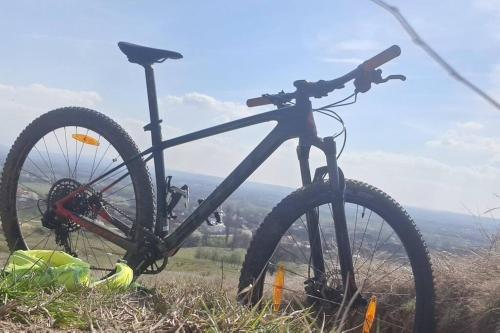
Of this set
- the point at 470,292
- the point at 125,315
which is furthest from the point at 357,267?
the point at 125,315

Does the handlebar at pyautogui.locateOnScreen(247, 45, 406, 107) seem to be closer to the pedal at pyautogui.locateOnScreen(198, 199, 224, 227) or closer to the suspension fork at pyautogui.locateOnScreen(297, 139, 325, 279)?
the suspension fork at pyautogui.locateOnScreen(297, 139, 325, 279)

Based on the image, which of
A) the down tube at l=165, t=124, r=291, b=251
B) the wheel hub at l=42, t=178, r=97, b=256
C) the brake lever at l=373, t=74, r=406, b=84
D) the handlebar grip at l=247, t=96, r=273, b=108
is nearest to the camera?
the brake lever at l=373, t=74, r=406, b=84

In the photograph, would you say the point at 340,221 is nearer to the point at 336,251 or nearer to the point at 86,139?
the point at 336,251

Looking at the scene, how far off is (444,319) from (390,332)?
380 millimetres

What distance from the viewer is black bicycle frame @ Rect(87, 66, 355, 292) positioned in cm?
319

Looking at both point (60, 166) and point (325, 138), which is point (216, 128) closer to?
point (325, 138)

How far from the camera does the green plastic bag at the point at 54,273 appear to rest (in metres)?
2.10

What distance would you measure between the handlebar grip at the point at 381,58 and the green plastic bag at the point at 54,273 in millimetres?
1933

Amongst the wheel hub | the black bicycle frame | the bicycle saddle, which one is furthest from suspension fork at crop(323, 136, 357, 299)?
the wheel hub

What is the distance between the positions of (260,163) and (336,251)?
2.59ft

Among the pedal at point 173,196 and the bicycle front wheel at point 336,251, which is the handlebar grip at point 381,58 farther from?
the pedal at point 173,196

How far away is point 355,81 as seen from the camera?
3.40 metres

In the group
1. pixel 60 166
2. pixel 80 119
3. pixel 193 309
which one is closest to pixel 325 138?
pixel 193 309

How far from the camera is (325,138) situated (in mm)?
3338
